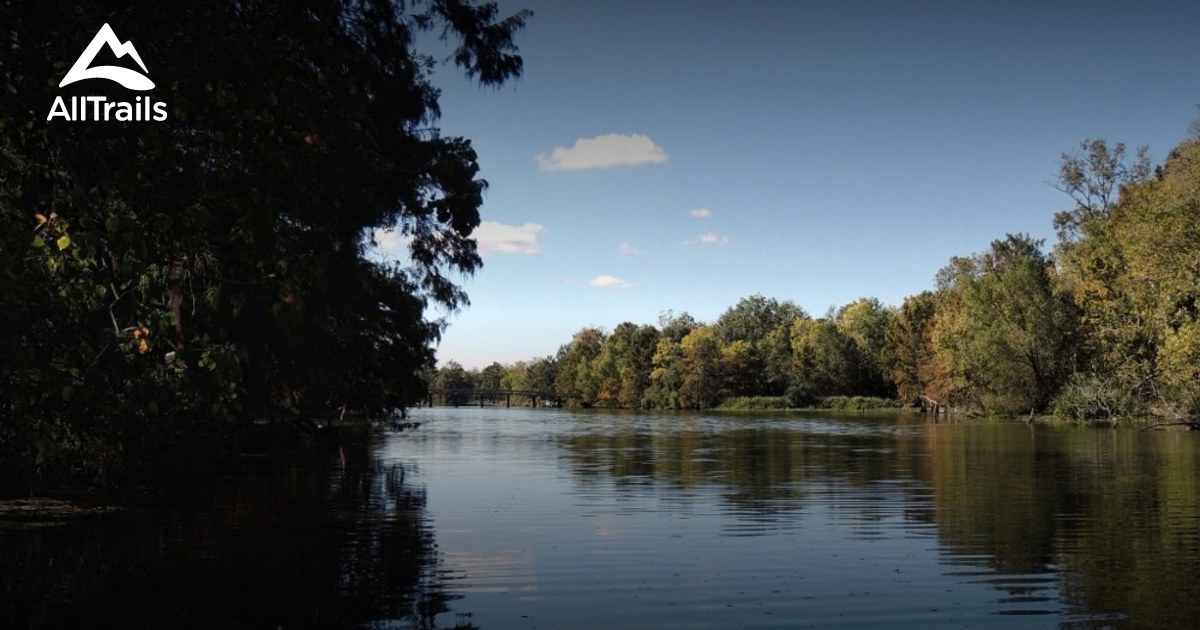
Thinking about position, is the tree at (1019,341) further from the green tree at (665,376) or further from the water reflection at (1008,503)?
the green tree at (665,376)

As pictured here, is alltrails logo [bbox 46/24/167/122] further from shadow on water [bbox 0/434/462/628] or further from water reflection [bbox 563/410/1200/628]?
water reflection [bbox 563/410/1200/628]

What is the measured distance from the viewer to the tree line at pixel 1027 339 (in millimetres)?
48438

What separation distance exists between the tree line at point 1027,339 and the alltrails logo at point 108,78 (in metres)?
47.9

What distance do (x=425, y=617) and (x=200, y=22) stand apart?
631 centimetres

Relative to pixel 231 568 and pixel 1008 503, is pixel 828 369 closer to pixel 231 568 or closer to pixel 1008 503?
pixel 1008 503

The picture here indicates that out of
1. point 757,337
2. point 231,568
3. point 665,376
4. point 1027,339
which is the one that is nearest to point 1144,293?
point 1027,339

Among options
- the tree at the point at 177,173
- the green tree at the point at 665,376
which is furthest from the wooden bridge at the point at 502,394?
the tree at the point at 177,173

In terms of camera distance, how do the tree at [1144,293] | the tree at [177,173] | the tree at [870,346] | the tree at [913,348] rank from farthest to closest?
the tree at [870,346] → the tree at [913,348] → the tree at [1144,293] → the tree at [177,173]

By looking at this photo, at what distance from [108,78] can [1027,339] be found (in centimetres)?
7772

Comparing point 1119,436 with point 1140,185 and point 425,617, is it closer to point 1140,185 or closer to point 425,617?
point 1140,185

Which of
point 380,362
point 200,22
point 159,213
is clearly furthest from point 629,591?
point 380,362

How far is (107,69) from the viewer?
26.3ft

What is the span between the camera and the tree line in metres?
48.4

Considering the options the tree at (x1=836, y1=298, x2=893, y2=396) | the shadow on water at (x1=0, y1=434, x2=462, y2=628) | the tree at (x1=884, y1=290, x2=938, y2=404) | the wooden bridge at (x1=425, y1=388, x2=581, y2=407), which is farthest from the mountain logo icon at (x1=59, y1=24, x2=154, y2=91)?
the wooden bridge at (x1=425, y1=388, x2=581, y2=407)
